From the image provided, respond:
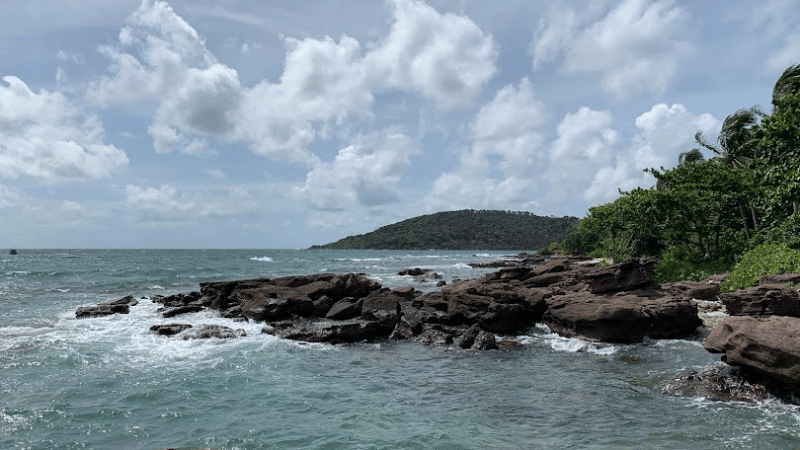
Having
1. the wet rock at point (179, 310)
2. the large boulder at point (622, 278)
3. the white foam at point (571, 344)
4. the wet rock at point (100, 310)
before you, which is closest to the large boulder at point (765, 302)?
the white foam at point (571, 344)

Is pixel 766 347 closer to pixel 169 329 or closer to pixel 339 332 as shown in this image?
pixel 339 332

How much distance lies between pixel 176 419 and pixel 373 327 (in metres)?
10.4

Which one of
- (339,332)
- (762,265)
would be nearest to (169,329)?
(339,332)

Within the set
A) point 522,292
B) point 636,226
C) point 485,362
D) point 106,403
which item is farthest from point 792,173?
point 106,403

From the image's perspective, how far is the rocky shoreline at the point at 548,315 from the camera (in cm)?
1171

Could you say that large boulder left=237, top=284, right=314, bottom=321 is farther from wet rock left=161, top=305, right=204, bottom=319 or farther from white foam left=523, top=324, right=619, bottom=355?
white foam left=523, top=324, right=619, bottom=355

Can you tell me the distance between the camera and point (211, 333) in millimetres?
19984

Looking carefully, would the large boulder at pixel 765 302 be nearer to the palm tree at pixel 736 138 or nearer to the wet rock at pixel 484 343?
the wet rock at pixel 484 343

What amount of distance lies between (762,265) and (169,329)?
1171 inches

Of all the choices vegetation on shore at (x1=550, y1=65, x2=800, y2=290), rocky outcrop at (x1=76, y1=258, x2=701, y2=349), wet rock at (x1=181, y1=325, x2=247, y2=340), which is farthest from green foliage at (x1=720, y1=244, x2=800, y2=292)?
wet rock at (x1=181, y1=325, x2=247, y2=340)

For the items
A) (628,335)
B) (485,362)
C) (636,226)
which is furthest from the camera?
(636,226)

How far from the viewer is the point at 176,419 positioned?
11.0 metres

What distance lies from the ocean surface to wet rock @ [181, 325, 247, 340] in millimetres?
593

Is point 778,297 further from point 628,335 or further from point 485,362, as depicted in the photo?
point 485,362
